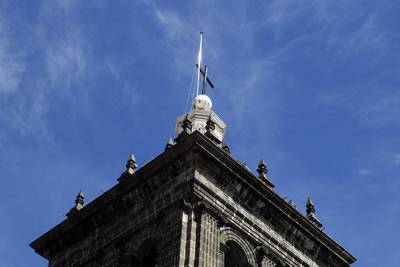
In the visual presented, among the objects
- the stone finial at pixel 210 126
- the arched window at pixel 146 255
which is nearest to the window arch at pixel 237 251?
the arched window at pixel 146 255

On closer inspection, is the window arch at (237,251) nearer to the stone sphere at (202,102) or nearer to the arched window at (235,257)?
the arched window at (235,257)

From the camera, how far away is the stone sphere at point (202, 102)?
49.4 meters

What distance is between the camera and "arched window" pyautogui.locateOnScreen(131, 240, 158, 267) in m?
40.6

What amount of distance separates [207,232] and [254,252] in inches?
Result: 123

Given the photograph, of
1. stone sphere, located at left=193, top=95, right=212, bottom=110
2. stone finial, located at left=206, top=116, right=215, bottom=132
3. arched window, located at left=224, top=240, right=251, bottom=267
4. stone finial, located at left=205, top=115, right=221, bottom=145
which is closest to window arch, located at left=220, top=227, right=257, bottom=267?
arched window, located at left=224, top=240, right=251, bottom=267

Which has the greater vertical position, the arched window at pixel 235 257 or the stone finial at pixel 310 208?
the stone finial at pixel 310 208

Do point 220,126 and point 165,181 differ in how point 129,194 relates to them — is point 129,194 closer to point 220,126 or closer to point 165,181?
point 165,181

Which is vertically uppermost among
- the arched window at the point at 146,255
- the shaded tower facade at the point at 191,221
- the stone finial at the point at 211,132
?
the stone finial at the point at 211,132

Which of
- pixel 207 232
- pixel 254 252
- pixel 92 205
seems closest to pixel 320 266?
pixel 254 252

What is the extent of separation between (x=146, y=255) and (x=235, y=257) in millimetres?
3699

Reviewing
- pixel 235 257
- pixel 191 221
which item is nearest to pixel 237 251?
pixel 235 257

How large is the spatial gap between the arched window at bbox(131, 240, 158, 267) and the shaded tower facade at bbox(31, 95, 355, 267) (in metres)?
0.04

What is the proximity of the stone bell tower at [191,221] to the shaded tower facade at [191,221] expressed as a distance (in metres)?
0.04

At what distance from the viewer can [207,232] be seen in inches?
1533
